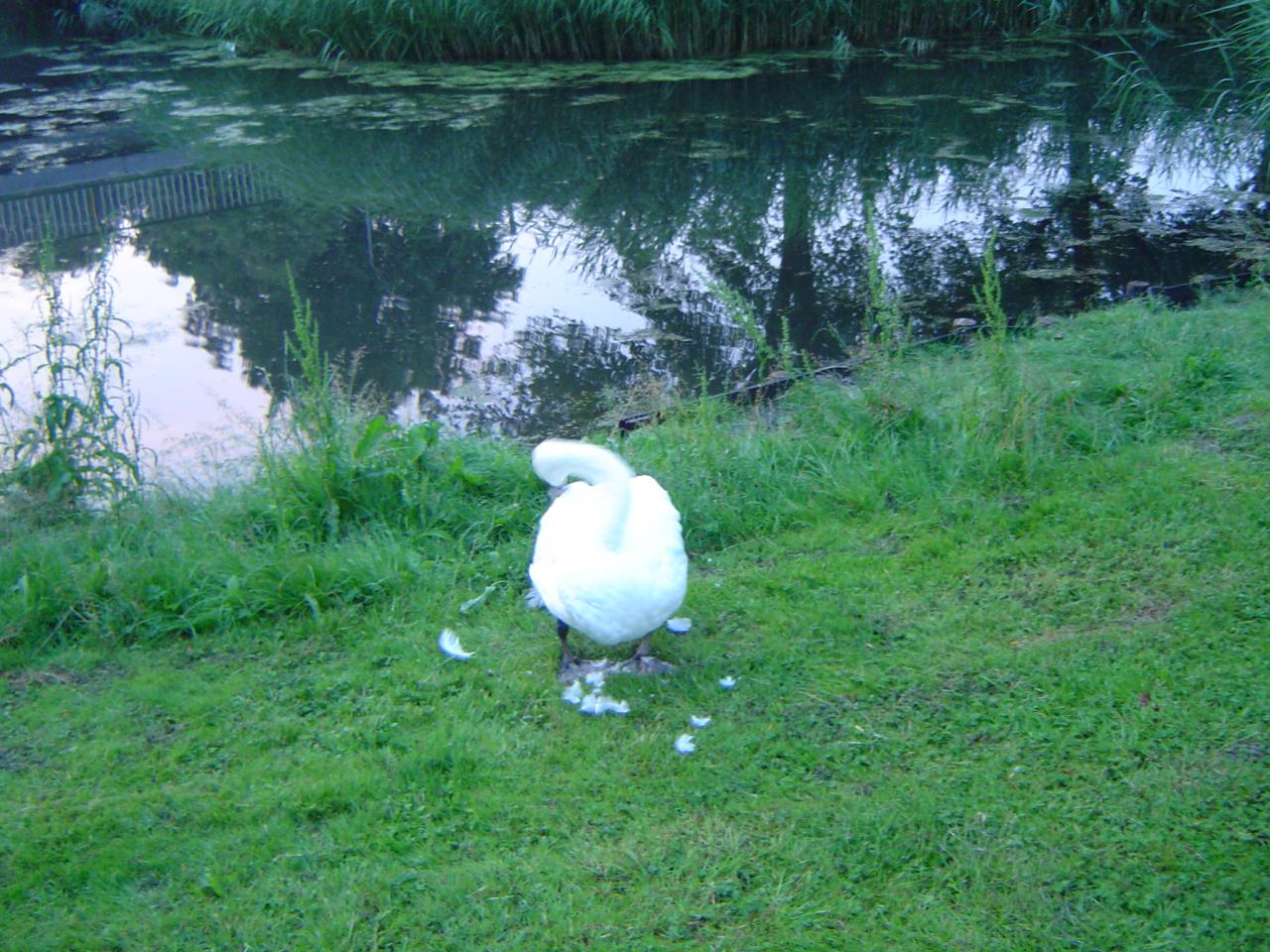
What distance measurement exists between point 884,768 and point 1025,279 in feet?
18.8

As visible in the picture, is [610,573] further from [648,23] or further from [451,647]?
[648,23]

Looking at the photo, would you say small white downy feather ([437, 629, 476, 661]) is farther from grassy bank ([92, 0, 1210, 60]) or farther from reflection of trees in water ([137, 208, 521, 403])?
grassy bank ([92, 0, 1210, 60])

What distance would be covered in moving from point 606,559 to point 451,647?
2.61ft

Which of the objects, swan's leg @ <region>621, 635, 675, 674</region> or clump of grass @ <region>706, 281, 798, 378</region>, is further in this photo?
clump of grass @ <region>706, 281, 798, 378</region>

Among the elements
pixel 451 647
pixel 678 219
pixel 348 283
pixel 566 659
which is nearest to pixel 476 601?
pixel 451 647

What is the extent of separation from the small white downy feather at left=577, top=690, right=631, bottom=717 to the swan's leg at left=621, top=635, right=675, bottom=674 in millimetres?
187

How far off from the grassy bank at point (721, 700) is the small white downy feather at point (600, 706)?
0.04 metres

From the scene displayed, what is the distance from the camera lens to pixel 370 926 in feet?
10.1

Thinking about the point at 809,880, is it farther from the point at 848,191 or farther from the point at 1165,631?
the point at 848,191

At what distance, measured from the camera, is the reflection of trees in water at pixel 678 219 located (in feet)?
26.0

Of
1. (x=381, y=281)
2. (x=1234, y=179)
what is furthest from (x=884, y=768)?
(x=1234, y=179)

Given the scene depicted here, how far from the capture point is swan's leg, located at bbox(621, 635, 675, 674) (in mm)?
4113

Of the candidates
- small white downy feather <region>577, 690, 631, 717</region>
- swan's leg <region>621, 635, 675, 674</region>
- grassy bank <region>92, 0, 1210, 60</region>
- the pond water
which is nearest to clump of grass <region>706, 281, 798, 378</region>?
the pond water

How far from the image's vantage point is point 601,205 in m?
10.5
